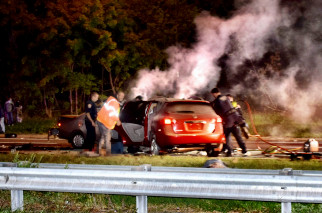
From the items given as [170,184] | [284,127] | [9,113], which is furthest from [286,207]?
[9,113]

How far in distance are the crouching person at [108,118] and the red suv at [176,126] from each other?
0.77m

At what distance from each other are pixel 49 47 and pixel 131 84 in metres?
6.50

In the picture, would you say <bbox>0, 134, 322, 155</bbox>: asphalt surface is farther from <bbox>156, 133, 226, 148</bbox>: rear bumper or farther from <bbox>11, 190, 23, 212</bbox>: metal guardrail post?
<bbox>11, 190, 23, 212</bbox>: metal guardrail post

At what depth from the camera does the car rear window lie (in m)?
14.1

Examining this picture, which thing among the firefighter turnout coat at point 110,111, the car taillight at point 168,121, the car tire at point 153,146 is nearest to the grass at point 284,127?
the car tire at point 153,146

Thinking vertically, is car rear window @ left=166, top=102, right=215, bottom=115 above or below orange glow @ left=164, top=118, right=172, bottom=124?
above

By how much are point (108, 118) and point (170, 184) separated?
737cm

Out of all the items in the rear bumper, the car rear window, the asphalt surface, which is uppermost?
the car rear window

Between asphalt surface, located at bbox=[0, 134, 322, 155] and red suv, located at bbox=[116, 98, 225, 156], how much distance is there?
1923 millimetres

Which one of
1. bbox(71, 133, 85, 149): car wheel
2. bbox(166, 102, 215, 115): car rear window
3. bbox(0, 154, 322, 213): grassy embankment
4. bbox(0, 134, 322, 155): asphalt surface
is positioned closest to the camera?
bbox(0, 154, 322, 213): grassy embankment

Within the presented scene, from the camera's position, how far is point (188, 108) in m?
14.1

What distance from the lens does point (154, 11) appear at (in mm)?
34000

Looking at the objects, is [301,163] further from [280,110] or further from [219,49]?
[280,110]

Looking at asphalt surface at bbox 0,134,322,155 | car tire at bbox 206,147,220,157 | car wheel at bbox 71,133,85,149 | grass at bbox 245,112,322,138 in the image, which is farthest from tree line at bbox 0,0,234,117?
car tire at bbox 206,147,220,157
